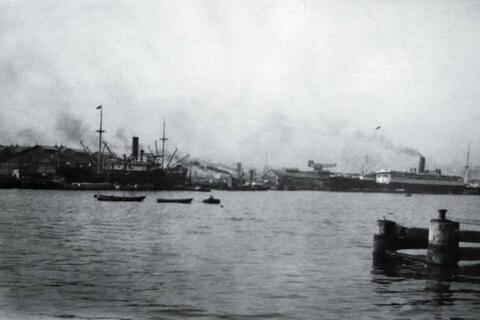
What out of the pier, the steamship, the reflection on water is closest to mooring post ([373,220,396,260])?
the reflection on water

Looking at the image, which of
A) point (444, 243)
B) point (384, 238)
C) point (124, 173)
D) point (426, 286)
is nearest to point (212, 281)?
point (426, 286)

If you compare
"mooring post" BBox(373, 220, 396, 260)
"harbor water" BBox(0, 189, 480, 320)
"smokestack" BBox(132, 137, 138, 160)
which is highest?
"smokestack" BBox(132, 137, 138, 160)

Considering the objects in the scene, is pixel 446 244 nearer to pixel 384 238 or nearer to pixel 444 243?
pixel 444 243

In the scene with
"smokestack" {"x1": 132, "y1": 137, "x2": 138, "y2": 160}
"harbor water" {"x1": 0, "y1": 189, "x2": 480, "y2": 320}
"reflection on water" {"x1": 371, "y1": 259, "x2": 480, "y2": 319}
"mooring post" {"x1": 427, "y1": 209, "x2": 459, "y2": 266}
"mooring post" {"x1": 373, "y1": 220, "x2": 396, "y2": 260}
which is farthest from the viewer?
"smokestack" {"x1": 132, "y1": 137, "x2": 138, "y2": 160}

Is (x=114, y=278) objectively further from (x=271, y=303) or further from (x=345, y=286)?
(x=345, y=286)

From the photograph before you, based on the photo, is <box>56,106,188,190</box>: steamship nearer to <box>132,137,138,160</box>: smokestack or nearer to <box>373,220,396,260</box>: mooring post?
<box>132,137,138,160</box>: smokestack

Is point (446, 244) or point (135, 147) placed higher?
point (135, 147)

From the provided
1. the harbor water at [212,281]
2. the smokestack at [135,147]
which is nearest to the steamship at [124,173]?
the smokestack at [135,147]


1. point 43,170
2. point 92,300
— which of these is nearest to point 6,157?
point 43,170

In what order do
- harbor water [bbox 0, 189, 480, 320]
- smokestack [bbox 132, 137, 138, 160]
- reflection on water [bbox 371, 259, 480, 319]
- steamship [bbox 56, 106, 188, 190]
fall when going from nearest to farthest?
harbor water [bbox 0, 189, 480, 320], reflection on water [bbox 371, 259, 480, 319], steamship [bbox 56, 106, 188, 190], smokestack [bbox 132, 137, 138, 160]

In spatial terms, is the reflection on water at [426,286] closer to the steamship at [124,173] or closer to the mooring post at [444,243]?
the mooring post at [444,243]
